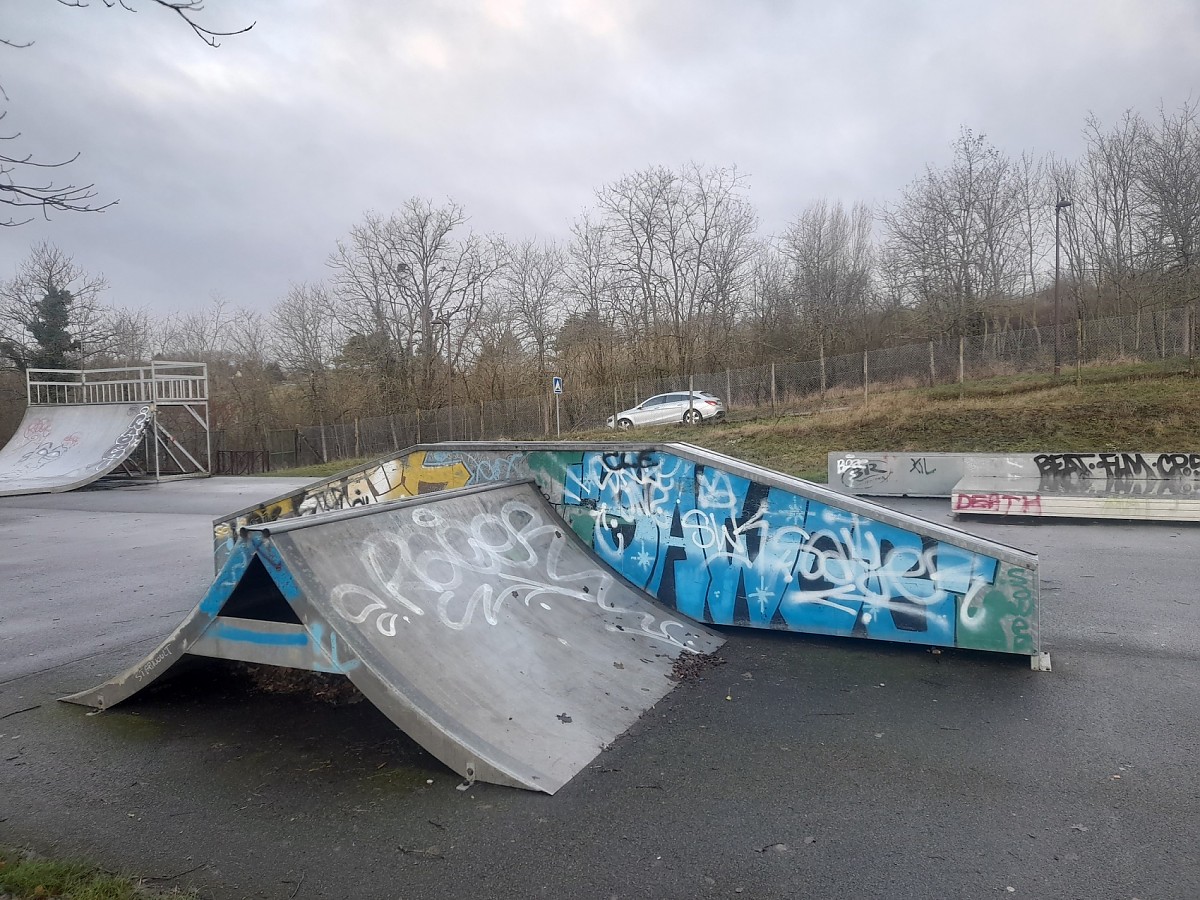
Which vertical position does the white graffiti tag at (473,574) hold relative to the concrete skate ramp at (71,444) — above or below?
below

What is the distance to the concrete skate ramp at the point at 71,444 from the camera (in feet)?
74.0

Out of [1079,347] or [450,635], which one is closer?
[450,635]

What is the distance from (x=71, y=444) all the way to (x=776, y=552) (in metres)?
26.9

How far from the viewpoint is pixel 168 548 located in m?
11.4

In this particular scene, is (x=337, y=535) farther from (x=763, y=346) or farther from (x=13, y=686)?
(x=763, y=346)

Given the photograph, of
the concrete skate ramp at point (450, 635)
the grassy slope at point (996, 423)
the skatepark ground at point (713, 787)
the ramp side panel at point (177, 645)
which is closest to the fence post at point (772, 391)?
the grassy slope at point (996, 423)

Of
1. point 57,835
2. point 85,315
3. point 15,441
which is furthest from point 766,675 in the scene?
point 85,315

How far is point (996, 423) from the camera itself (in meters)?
20.1

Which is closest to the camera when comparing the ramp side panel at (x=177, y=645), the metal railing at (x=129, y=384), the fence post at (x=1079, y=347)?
the ramp side panel at (x=177, y=645)

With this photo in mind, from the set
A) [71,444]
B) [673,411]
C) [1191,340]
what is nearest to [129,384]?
[71,444]

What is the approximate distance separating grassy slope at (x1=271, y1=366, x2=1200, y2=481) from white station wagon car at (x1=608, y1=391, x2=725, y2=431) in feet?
3.73

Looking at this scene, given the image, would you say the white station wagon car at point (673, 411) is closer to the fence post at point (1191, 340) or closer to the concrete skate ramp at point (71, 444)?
the fence post at point (1191, 340)

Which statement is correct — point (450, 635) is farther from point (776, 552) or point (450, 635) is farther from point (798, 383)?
point (798, 383)

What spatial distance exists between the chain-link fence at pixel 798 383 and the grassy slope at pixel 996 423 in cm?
87
